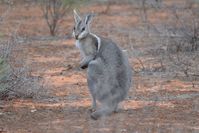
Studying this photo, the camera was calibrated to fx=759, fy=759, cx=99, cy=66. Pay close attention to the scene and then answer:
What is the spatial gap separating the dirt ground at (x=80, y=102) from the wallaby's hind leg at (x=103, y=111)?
62 millimetres

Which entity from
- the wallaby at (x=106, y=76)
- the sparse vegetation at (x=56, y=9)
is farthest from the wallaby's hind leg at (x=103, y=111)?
the sparse vegetation at (x=56, y=9)

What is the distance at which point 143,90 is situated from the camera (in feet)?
33.6

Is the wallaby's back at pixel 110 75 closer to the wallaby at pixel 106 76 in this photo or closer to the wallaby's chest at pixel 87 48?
the wallaby at pixel 106 76

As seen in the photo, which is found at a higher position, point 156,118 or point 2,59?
point 2,59

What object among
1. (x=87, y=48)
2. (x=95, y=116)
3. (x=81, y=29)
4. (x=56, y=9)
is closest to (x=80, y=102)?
(x=87, y=48)

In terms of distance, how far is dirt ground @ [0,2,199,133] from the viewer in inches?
319

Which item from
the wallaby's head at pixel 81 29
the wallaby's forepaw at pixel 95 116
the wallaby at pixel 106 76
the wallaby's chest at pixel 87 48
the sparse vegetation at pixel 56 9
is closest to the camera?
the wallaby's forepaw at pixel 95 116

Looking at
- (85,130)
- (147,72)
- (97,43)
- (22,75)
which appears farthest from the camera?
(147,72)

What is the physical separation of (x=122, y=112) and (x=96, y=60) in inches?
26.8

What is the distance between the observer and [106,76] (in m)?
8.68

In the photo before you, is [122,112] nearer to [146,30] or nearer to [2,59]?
[2,59]

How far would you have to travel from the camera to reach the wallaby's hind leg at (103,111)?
835cm

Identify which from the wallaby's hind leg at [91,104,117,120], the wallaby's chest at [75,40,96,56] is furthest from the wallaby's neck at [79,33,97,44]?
the wallaby's hind leg at [91,104,117,120]

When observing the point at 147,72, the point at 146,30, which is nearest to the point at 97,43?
the point at 147,72
